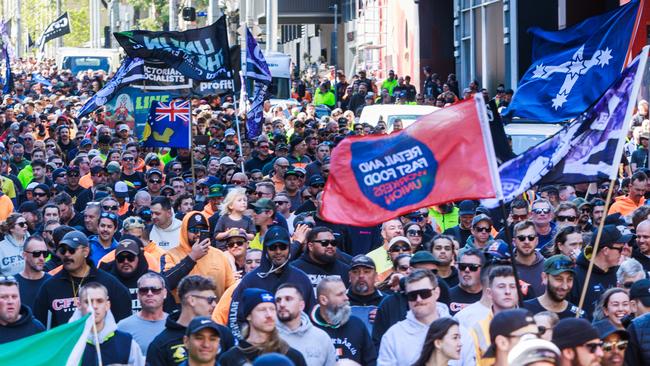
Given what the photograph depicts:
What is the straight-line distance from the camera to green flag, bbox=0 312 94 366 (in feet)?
31.2

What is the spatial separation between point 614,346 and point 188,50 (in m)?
13.5

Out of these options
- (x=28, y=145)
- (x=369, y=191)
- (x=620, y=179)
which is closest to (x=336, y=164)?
(x=369, y=191)

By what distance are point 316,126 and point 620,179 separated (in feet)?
27.5

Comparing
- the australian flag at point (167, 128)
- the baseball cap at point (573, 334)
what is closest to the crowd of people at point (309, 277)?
the baseball cap at point (573, 334)

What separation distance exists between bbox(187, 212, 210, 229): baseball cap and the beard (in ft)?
12.5

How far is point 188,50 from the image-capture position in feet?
72.3

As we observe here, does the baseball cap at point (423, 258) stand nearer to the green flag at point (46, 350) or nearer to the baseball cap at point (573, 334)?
the green flag at point (46, 350)

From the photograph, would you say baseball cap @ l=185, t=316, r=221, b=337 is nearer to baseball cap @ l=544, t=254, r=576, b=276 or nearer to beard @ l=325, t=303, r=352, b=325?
beard @ l=325, t=303, r=352, b=325

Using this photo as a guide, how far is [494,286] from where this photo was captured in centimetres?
1060

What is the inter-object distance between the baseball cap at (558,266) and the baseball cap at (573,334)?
3446 millimetres

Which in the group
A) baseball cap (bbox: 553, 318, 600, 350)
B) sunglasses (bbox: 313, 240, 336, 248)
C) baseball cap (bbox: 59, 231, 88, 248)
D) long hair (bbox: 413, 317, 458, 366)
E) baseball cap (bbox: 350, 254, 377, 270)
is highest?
baseball cap (bbox: 59, 231, 88, 248)

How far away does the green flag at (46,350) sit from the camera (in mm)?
9500

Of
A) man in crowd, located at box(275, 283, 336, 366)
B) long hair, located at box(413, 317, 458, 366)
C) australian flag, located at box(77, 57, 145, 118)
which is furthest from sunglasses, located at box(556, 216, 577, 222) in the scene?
australian flag, located at box(77, 57, 145, 118)

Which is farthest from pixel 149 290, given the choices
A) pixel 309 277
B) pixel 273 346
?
pixel 273 346
